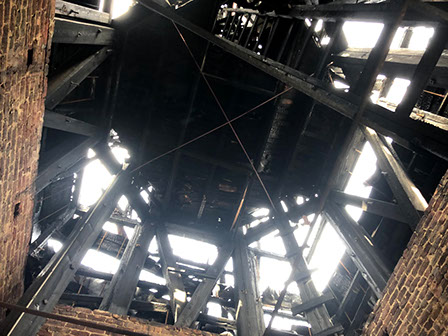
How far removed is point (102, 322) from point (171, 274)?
1.76m

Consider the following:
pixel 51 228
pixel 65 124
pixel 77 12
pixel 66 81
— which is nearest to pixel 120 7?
pixel 77 12

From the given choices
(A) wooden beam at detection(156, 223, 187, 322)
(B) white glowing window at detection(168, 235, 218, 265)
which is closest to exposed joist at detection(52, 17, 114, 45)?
(A) wooden beam at detection(156, 223, 187, 322)

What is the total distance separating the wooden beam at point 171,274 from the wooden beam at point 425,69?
13.9 ft

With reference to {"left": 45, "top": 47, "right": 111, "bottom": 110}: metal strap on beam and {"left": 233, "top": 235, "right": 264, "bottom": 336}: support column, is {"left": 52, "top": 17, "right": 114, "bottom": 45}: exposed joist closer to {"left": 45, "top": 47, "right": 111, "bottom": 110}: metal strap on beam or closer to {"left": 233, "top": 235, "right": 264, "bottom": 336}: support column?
{"left": 45, "top": 47, "right": 111, "bottom": 110}: metal strap on beam

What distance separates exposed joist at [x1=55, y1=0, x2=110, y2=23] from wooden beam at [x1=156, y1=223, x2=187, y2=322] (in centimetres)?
421

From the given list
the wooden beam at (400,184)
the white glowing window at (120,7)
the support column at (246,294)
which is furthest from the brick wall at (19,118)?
the wooden beam at (400,184)

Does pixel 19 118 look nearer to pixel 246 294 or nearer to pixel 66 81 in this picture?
pixel 66 81

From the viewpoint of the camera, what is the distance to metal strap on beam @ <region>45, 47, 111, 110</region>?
4039mm

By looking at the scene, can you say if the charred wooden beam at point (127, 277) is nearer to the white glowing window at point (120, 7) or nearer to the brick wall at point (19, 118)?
the brick wall at point (19, 118)

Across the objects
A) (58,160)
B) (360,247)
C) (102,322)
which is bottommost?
(102,322)

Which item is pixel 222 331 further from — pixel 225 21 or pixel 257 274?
pixel 225 21

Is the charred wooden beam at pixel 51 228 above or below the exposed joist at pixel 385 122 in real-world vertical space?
above

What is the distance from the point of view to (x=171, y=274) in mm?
6000

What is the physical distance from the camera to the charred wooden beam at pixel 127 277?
4.98m
